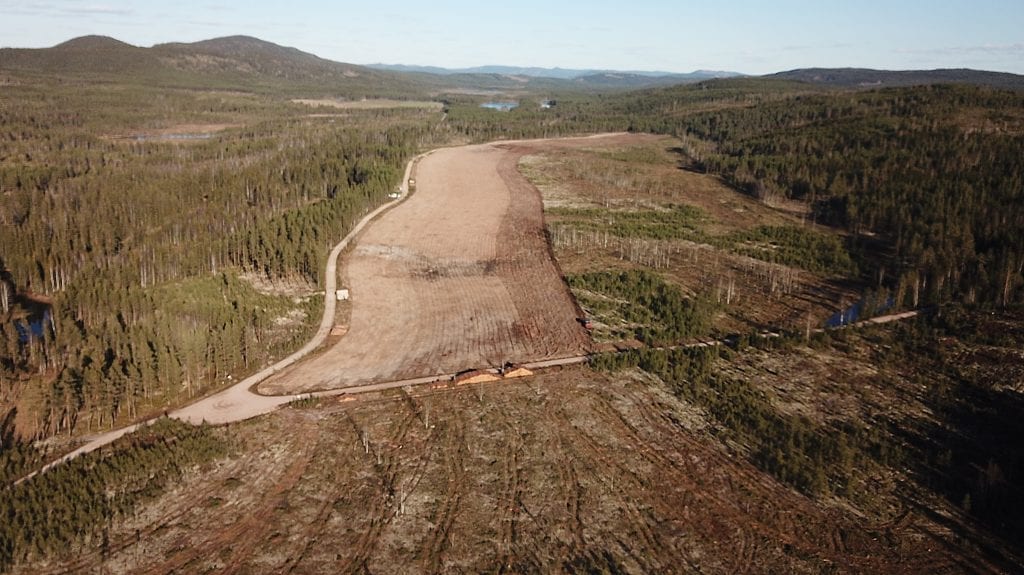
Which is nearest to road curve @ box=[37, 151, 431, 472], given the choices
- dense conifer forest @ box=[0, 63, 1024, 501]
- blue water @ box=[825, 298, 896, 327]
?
dense conifer forest @ box=[0, 63, 1024, 501]

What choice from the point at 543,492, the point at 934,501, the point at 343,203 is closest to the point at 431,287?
the point at 343,203

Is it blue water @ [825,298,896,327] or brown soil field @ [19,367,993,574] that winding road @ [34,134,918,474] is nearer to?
blue water @ [825,298,896,327]

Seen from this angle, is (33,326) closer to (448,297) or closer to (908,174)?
(448,297)

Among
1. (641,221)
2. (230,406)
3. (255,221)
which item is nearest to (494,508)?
(230,406)

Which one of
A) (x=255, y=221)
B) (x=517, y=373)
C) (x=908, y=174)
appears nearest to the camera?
(x=517, y=373)

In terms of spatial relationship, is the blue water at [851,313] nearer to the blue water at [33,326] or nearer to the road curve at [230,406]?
the road curve at [230,406]

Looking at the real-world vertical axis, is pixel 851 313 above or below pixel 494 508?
above

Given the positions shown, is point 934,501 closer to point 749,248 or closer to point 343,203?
point 749,248
